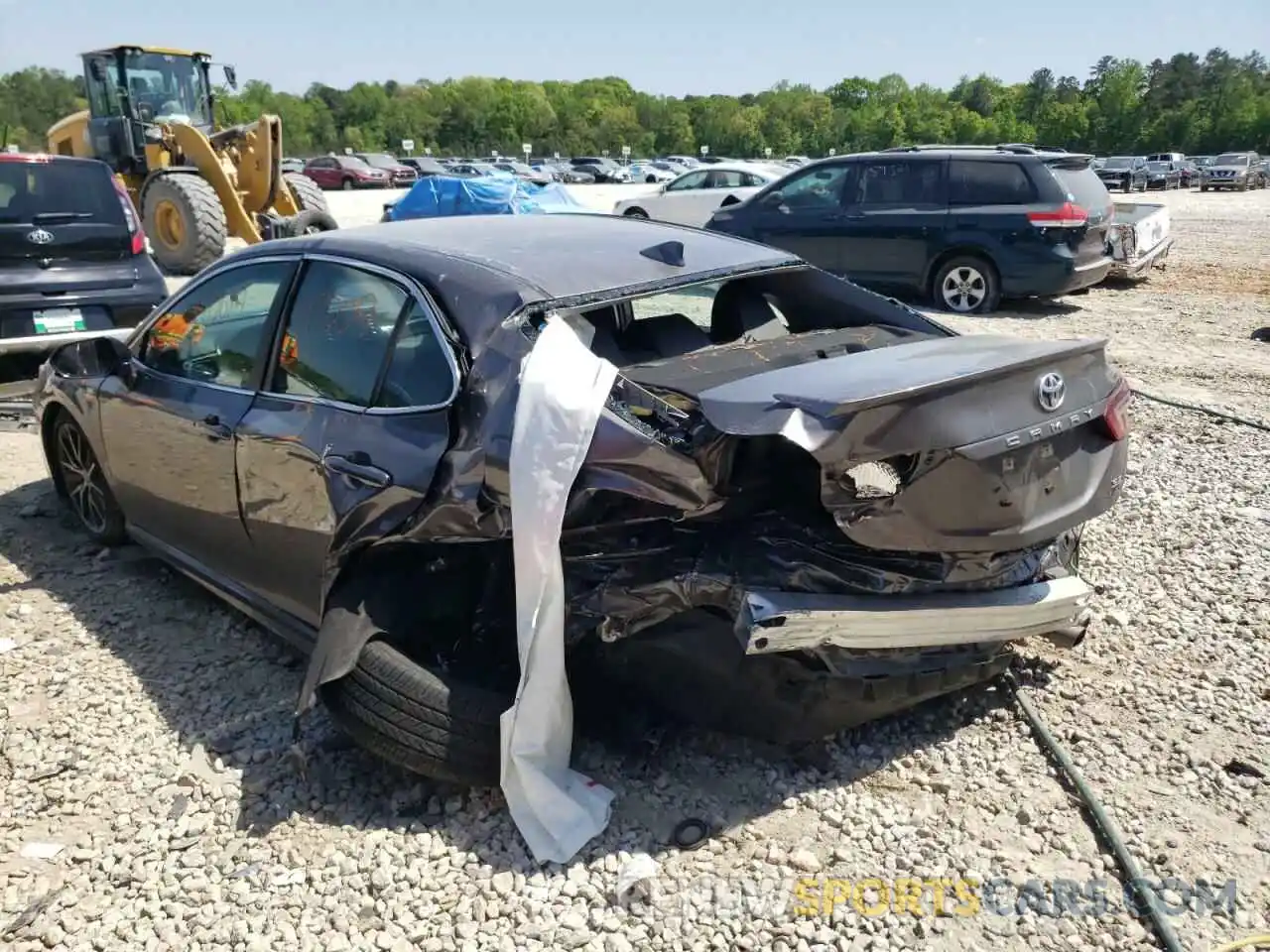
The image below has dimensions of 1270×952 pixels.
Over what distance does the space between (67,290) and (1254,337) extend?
34.0ft

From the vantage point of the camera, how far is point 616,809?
2.98 meters

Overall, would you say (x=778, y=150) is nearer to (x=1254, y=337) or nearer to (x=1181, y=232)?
(x=1181, y=232)

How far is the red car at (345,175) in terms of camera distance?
4481 cm

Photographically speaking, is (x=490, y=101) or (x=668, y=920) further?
(x=490, y=101)

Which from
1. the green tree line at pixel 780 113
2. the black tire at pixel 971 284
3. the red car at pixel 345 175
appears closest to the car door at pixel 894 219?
the black tire at pixel 971 284

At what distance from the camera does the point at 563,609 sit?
9.25 ft

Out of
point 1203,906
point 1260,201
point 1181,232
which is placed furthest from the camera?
point 1260,201

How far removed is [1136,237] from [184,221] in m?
11.5

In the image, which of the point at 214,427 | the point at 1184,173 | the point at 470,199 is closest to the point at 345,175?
the point at 470,199

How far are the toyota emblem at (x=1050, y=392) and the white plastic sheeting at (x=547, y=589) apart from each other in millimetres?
1190

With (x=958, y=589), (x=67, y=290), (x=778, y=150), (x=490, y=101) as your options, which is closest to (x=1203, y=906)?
(x=958, y=589)

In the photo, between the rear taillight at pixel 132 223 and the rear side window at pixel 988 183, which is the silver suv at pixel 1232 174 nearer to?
the rear side window at pixel 988 183

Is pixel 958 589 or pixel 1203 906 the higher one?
pixel 958 589

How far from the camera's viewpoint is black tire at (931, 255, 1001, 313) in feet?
36.2
